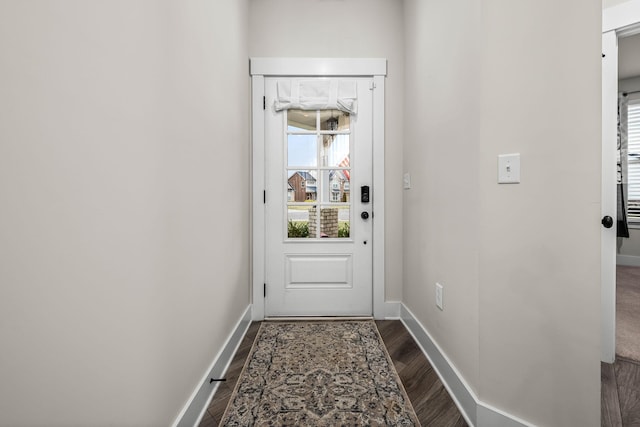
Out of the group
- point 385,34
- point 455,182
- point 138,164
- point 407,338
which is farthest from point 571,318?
point 385,34

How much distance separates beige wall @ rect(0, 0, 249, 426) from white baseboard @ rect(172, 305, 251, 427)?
51 millimetres

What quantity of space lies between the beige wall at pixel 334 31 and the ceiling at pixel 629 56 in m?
2.66

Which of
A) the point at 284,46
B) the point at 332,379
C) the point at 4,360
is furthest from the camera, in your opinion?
the point at 284,46

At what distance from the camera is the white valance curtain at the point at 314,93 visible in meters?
2.25

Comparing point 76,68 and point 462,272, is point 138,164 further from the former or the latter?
point 462,272

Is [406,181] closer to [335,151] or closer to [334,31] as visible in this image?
[335,151]

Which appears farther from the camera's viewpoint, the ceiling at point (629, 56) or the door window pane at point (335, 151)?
the ceiling at point (629, 56)

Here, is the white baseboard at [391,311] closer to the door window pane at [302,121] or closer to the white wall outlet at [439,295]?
the white wall outlet at [439,295]

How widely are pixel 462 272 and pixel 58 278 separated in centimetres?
149

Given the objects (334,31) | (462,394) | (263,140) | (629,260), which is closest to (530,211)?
(462,394)

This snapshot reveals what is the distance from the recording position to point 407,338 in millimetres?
1959

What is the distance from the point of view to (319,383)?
57.3 inches

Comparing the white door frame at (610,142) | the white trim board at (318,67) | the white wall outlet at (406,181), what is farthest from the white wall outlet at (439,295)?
the white trim board at (318,67)

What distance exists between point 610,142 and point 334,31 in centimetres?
207
